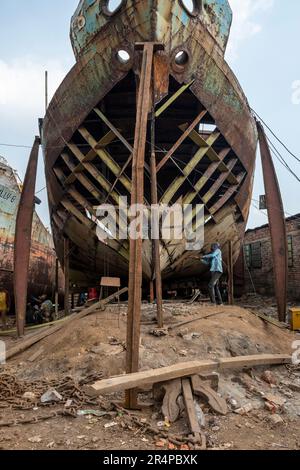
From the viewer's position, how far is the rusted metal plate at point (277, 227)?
649 centimetres

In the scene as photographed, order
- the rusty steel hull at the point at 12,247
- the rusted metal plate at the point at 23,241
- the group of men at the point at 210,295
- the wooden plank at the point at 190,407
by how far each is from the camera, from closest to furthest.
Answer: the wooden plank at the point at 190,407 < the rusted metal plate at the point at 23,241 < the group of men at the point at 210,295 < the rusty steel hull at the point at 12,247

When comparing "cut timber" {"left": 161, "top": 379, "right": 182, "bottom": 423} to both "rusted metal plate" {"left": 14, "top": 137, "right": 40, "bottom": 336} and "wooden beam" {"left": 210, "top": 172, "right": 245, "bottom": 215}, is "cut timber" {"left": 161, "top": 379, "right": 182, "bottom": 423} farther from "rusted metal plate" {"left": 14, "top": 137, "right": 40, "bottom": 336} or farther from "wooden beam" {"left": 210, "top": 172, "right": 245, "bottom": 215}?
"wooden beam" {"left": 210, "top": 172, "right": 245, "bottom": 215}

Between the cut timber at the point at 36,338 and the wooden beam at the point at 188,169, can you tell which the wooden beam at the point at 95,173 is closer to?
the wooden beam at the point at 188,169

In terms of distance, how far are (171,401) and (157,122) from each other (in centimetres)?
514

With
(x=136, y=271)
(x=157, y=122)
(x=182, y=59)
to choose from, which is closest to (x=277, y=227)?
(x=157, y=122)

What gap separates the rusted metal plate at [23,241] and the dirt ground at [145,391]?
58.5 inches

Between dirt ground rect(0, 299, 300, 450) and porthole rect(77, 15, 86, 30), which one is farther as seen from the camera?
porthole rect(77, 15, 86, 30)

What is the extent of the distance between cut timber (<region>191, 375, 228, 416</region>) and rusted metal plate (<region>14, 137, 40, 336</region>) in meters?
3.89

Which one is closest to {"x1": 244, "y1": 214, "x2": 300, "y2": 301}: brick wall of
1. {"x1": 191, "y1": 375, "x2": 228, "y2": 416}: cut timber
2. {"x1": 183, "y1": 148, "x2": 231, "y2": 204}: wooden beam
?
{"x1": 183, "y1": 148, "x2": 231, "y2": 204}: wooden beam

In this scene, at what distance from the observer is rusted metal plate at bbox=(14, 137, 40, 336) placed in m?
5.93

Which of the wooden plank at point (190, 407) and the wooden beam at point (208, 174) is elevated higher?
the wooden beam at point (208, 174)

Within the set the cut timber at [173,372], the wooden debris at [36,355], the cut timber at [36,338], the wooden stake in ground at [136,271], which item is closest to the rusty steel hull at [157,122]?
the cut timber at [36,338]

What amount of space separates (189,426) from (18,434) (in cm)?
124

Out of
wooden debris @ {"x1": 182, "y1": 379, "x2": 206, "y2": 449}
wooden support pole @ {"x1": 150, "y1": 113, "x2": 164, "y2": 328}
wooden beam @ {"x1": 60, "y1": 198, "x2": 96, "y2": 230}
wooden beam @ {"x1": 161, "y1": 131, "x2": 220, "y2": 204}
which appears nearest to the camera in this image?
wooden debris @ {"x1": 182, "y1": 379, "x2": 206, "y2": 449}
